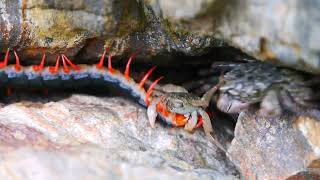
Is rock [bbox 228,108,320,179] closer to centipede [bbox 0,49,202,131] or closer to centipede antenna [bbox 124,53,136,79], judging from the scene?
centipede [bbox 0,49,202,131]

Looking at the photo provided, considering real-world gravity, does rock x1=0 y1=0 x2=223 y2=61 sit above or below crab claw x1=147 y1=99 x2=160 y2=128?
above

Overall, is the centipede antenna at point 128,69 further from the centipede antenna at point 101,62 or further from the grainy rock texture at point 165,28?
the centipede antenna at point 101,62

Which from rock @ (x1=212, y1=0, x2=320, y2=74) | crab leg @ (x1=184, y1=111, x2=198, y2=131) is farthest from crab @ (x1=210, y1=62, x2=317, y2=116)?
rock @ (x1=212, y1=0, x2=320, y2=74)

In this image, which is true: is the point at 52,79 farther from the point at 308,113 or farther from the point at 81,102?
the point at 308,113

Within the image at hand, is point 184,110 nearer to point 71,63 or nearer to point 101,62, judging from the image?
point 101,62

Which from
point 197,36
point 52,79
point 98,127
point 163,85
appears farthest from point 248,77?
point 52,79
